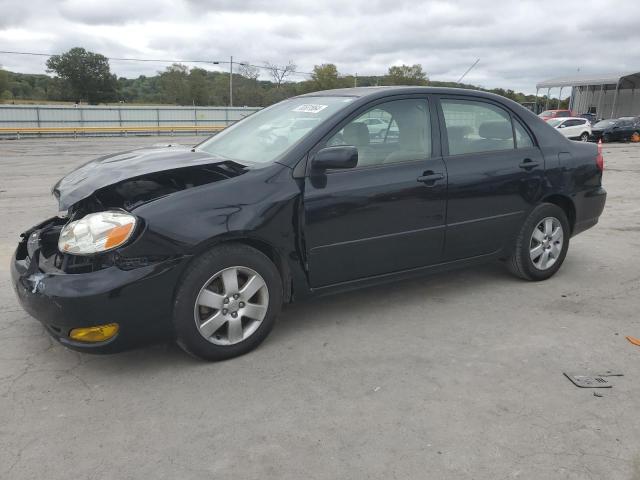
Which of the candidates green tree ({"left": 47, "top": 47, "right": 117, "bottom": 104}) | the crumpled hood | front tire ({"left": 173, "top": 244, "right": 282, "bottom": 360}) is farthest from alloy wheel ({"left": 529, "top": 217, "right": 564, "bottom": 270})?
green tree ({"left": 47, "top": 47, "right": 117, "bottom": 104})

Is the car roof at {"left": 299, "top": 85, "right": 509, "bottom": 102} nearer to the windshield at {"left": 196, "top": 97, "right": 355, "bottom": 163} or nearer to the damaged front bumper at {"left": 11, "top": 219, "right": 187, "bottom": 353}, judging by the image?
the windshield at {"left": 196, "top": 97, "right": 355, "bottom": 163}

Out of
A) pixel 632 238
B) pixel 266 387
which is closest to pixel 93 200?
pixel 266 387

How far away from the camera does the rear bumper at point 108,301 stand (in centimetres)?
286

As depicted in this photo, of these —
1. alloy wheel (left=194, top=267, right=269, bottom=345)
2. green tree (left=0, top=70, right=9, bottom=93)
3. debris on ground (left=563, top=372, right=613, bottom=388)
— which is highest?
green tree (left=0, top=70, right=9, bottom=93)

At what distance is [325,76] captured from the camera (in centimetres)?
7694

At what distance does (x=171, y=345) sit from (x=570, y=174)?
364 cm

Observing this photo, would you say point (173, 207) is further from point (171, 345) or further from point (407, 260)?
point (407, 260)

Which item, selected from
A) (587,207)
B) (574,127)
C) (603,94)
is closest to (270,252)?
(587,207)

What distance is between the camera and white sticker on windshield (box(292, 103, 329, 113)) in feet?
13.0

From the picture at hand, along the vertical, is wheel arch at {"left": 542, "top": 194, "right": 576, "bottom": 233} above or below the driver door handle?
below

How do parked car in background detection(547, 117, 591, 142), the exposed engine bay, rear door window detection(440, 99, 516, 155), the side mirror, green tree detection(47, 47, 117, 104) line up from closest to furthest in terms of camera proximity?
1. the exposed engine bay
2. the side mirror
3. rear door window detection(440, 99, 516, 155)
4. parked car in background detection(547, 117, 591, 142)
5. green tree detection(47, 47, 117, 104)

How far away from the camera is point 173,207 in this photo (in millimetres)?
3043

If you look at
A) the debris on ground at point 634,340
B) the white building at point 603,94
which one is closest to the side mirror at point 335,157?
the debris on ground at point 634,340

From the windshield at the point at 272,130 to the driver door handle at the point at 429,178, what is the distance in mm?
756
